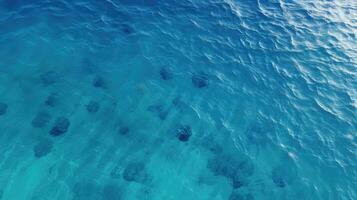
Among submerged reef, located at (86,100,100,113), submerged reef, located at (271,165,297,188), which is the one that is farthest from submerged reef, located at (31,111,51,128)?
submerged reef, located at (271,165,297,188)

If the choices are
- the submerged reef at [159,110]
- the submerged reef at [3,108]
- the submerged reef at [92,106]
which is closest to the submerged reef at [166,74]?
the submerged reef at [159,110]

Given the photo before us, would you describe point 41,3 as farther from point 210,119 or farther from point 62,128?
point 210,119

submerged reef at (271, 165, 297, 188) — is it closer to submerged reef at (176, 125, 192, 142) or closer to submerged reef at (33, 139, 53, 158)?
submerged reef at (176, 125, 192, 142)

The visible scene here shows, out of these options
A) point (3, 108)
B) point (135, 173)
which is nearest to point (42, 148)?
point (3, 108)

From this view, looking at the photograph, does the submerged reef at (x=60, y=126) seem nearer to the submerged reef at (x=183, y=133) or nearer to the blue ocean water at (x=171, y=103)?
the blue ocean water at (x=171, y=103)

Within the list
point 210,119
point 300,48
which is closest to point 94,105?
point 210,119

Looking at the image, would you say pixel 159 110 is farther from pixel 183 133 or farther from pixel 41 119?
pixel 41 119
